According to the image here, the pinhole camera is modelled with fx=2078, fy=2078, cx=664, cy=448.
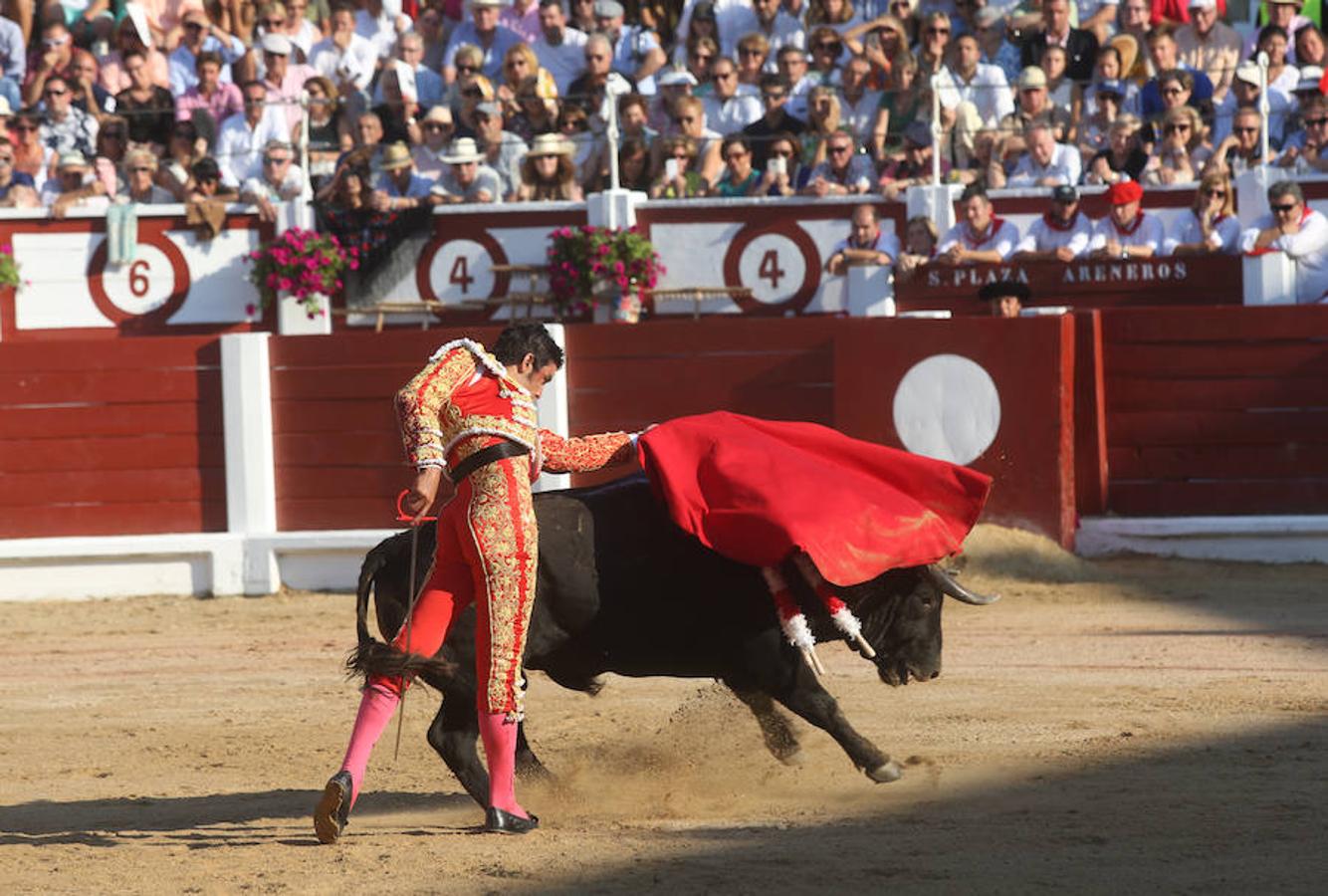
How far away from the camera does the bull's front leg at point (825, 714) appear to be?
15.2 ft

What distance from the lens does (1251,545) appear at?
883 cm

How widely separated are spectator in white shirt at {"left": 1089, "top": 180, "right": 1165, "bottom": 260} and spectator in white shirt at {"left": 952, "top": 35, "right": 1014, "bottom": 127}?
77 cm

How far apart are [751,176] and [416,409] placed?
6.78 m

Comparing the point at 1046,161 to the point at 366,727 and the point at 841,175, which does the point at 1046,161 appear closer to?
the point at 841,175

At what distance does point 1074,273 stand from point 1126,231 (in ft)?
1.07

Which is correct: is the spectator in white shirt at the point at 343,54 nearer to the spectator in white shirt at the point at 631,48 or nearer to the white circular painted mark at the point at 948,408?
the spectator in white shirt at the point at 631,48

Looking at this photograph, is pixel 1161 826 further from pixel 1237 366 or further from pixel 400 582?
pixel 1237 366

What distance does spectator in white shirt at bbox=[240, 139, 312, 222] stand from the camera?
36.7 ft

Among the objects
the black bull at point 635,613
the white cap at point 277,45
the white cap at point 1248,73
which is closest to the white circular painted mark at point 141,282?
the white cap at point 277,45

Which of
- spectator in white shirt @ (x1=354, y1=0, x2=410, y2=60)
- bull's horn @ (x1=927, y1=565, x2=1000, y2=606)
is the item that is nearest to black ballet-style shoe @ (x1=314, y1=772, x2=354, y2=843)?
bull's horn @ (x1=927, y1=565, x2=1000, y2=606)

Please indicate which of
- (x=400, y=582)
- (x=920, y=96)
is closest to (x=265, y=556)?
(x=920, y=96)

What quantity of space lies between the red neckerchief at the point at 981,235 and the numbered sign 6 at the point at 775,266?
1063 mm

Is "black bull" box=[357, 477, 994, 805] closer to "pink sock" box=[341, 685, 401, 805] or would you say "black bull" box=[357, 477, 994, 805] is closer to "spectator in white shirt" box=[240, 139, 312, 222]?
"pink sock" box=[341, 685, 401, 805]

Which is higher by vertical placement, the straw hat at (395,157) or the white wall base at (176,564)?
the straw hat at (395,157)
